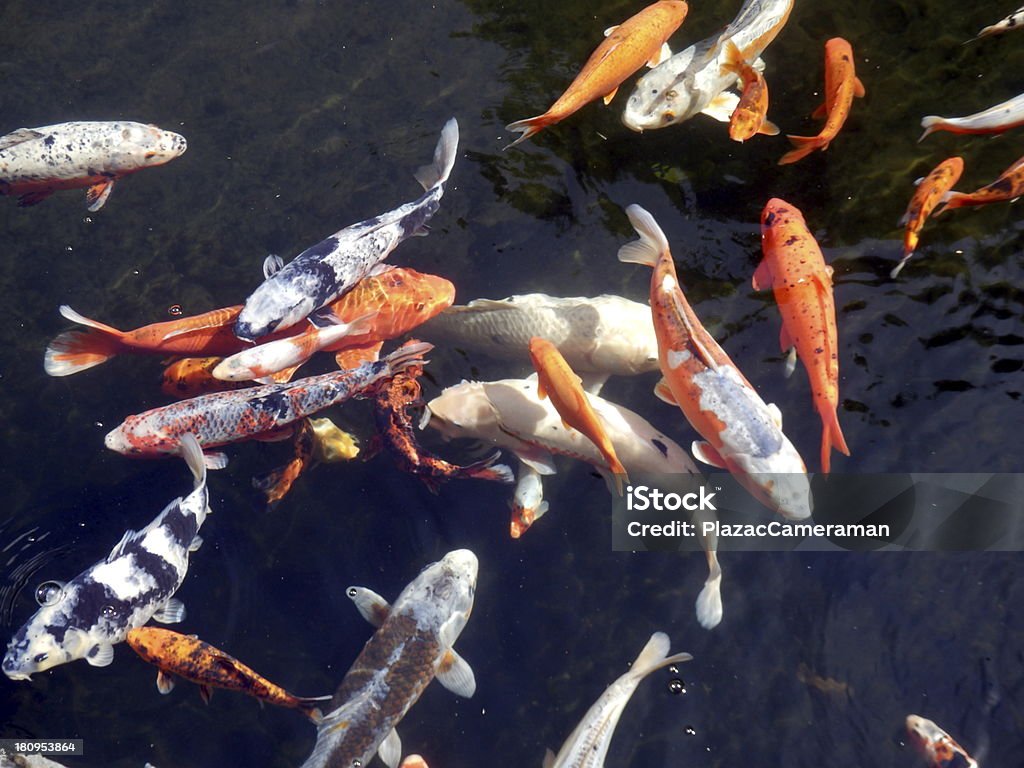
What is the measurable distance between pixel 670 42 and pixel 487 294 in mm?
2841

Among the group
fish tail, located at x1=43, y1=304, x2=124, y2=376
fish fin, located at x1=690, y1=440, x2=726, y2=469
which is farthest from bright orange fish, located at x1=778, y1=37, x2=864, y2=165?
fish tail, located at x1=43, y1=304, x2=124, y2=376

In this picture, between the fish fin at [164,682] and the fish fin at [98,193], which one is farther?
the fish fin at [98,193]

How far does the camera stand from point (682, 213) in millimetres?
6070

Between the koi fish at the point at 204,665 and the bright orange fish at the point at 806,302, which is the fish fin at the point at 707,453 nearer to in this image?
the bright orange fish at the point at 806,302

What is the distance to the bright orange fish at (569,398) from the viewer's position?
4672 mm

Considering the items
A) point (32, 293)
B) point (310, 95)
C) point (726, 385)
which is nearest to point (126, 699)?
point (32, 293)

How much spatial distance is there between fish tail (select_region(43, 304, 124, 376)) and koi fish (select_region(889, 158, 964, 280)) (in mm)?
6020

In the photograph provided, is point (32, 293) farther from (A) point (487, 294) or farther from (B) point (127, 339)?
(A) point (487, 294)

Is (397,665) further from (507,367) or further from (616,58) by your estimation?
(616,58)

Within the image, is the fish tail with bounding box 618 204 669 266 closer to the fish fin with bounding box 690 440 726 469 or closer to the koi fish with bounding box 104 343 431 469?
the fish fin with bounding box 690 440 726 469

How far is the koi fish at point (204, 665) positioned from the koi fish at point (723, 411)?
3175 millimetres

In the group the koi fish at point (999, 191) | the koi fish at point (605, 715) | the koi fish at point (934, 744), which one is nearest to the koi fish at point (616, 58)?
the koi fish at point (999, 191)

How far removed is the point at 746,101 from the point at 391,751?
5.31 meters

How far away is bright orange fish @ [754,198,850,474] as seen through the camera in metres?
4.72
